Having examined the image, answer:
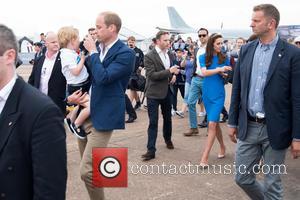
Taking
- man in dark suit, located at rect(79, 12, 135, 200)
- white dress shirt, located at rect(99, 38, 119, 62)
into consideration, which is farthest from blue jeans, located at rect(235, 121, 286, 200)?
white dress shirt, located at rect(99, 38, 119, 62)

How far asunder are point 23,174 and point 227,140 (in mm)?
5677

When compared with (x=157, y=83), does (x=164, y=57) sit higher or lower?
higher

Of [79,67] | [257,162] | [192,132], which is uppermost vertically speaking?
[79,67]

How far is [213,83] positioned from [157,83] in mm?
954

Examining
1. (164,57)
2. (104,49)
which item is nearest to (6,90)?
(104,49)

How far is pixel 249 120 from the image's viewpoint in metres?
3.62

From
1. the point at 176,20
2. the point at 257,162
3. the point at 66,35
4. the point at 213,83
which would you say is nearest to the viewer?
the point at 257,162

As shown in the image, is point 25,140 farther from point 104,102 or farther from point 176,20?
point 176,20

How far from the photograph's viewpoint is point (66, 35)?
4.55 metres

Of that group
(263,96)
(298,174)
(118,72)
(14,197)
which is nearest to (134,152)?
(298,174)

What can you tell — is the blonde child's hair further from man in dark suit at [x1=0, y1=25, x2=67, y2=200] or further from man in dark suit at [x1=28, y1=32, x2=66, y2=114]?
man in dark suit at [x1=0, y1=25, x2=67, y2=200]

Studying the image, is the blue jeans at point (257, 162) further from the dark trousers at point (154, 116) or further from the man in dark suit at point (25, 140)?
the dark trousers at point (154, 116)

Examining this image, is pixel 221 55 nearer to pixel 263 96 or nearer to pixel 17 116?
pixel 263 96

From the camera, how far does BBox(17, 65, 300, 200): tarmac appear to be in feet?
14.9
